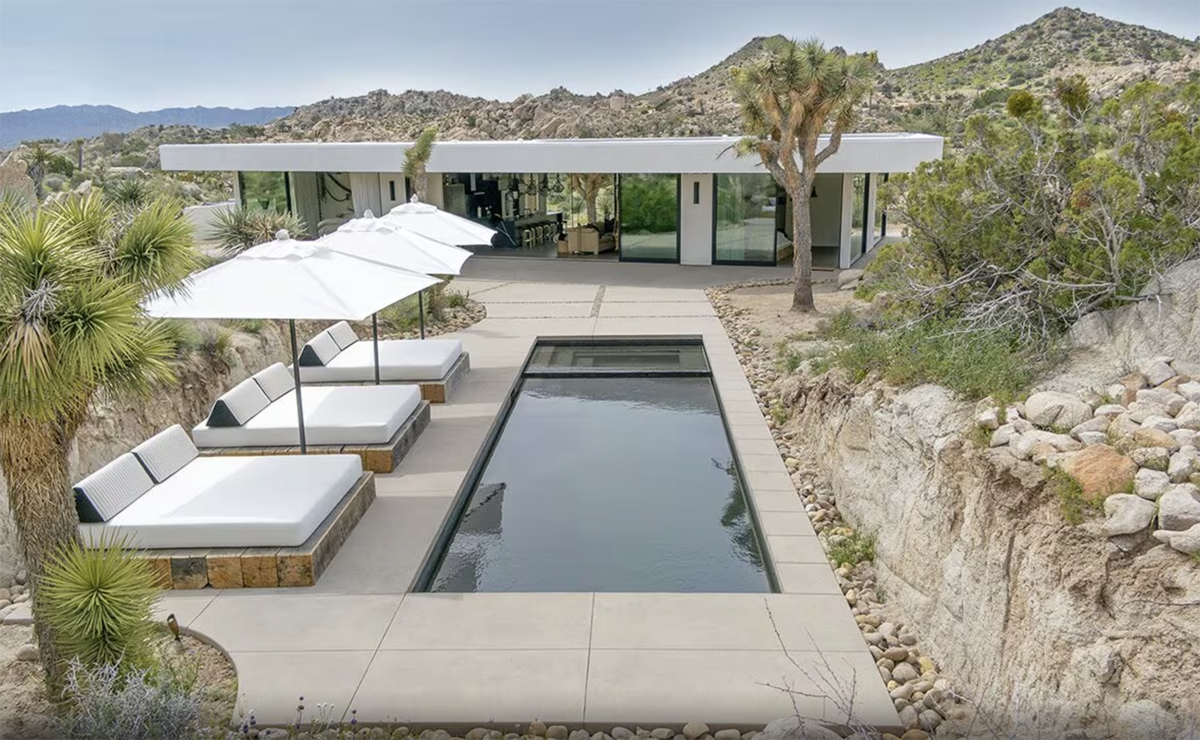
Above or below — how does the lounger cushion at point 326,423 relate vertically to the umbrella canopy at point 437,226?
below

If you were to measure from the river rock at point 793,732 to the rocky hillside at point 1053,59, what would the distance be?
54.5 m

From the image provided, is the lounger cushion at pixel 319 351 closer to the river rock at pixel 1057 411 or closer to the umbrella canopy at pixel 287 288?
the umbrella canopy at pixel 287 288

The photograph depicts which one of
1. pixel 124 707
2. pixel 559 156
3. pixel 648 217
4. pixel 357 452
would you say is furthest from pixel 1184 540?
pixel 648 217

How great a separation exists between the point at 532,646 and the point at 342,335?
8.69 m

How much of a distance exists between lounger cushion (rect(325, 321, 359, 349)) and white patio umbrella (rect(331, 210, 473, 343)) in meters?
1.49

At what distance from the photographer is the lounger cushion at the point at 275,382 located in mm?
10867

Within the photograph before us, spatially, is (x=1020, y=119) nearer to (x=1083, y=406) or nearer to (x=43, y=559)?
(x=1083, y=406)

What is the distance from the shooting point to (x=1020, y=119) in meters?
10.5

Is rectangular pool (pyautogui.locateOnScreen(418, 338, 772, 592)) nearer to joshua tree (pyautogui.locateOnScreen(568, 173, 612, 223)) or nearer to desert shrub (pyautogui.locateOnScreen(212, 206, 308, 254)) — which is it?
desert shrub (pyautogui.locateOnScreen(212, 206, 308, 254))

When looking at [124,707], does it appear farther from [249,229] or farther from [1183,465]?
[249,229]

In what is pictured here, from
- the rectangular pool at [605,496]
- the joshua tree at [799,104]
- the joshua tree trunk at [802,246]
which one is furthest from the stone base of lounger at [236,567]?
the joshua tree trunk at [802,246]

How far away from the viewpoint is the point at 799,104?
16344 mm

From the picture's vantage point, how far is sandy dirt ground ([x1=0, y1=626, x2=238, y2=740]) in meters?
5.43

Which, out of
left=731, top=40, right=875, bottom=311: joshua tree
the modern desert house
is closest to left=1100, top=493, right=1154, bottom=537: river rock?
left=731, top=40, right=875, bottom=311: joshua tree
